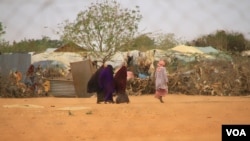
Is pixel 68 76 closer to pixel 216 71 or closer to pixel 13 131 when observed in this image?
pixel 216 71

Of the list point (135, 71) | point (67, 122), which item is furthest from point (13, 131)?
point (135, 71)

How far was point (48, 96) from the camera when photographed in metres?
14.9

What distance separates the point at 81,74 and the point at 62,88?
5.29 feet

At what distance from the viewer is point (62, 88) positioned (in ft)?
48.3

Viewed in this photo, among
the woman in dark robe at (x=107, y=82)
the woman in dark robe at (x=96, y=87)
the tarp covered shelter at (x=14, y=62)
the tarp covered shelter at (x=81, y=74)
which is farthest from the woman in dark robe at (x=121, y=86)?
the tarp covered shelter at (x=14, y=62)

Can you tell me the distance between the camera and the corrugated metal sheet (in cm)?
1444

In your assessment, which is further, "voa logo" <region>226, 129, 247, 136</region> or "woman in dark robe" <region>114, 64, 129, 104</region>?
"woman in dark robe" <region>114, 64, 129, 104</region>

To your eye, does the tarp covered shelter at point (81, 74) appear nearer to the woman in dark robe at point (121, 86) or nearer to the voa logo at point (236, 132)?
the woman in dark robe at point (121, 86)

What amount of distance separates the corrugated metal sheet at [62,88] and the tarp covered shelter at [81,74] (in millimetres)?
667

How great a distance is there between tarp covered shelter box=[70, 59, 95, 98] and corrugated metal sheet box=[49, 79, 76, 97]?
0.67m

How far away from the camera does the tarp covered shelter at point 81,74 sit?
13336 millimetres

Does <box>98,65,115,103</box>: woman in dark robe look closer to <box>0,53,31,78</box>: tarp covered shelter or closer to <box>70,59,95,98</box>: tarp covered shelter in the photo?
<box>70,59,95,98</box>: tarp covered shelter

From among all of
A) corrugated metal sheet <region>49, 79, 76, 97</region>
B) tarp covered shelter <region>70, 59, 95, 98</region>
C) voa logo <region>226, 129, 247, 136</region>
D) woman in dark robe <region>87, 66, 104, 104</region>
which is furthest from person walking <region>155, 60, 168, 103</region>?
voa logo <region>226, 129, 247, 136</region>

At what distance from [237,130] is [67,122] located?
2.84 meters
